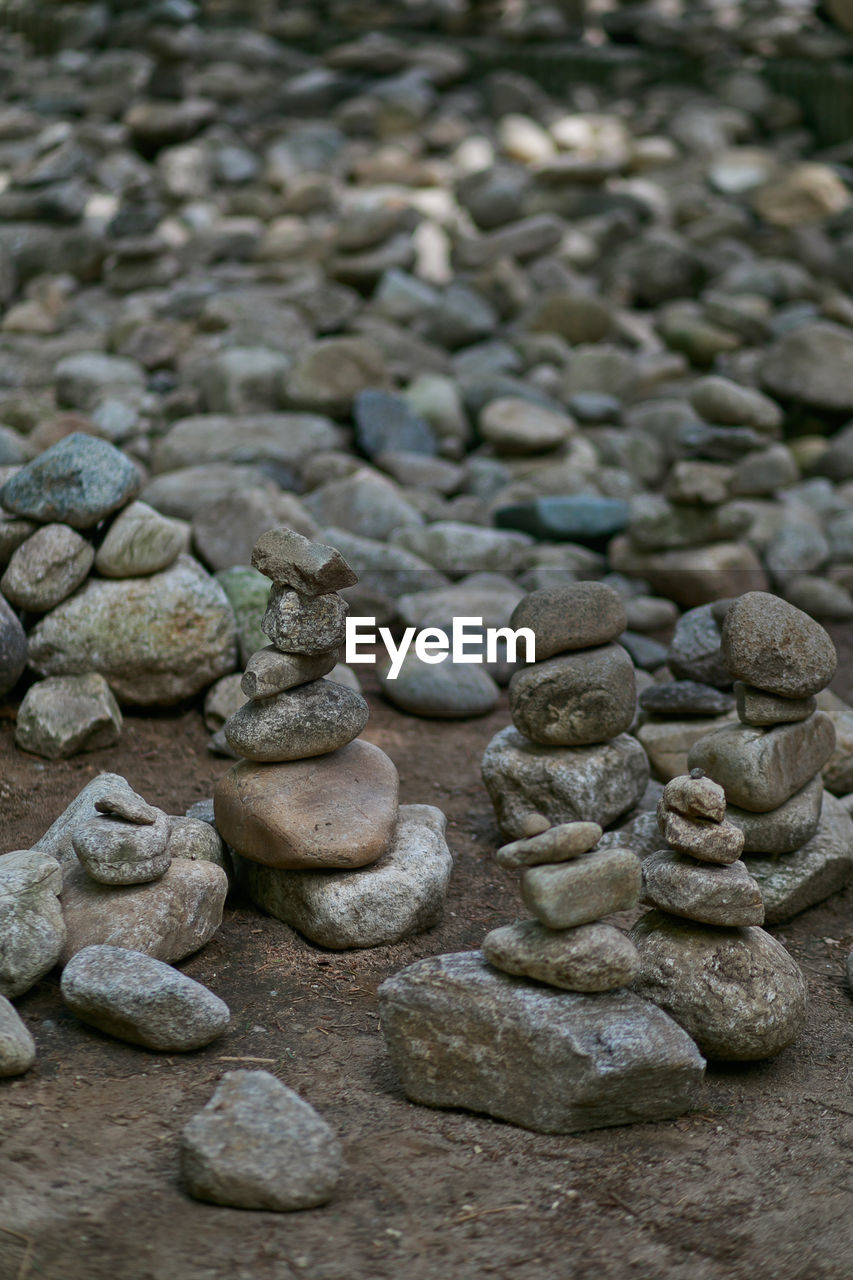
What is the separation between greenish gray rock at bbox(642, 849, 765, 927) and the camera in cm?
385

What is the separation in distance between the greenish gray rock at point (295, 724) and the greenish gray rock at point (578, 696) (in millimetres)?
772

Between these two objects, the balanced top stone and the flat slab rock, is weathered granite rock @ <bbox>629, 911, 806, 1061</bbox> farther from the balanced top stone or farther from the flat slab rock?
the balanced top stone

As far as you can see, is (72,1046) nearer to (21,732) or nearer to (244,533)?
(21,732)

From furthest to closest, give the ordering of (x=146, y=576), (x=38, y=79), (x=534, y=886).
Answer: (x=38, y=79)
(x=146, y=576)
(x=534, y=886)

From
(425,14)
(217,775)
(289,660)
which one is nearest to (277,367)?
(217,775)

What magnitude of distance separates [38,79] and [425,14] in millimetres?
5247

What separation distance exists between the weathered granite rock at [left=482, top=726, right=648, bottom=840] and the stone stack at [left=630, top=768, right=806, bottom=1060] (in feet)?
3.25

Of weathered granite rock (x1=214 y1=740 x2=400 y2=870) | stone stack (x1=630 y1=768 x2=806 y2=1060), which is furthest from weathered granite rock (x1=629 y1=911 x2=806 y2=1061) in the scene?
weathered granite rock (x1=214 y1=740 x2=400 y2=870)

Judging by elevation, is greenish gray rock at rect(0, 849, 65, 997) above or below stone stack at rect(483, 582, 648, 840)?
above

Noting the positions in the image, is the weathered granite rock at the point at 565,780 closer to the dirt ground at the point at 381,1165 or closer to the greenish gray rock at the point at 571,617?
the greenish gray rock at the point at 571,617

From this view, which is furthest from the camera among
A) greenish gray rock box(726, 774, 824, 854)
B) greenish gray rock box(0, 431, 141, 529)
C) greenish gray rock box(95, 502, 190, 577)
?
greenish gray rock box(95, 502, 190, 577)

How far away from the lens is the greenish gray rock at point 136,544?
5742 millimetres

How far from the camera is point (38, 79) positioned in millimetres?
14992

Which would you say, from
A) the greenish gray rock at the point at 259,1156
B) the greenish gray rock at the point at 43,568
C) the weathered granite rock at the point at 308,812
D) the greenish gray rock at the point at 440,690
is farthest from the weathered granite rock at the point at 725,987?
the greenish gray rock at the point at 43,568
